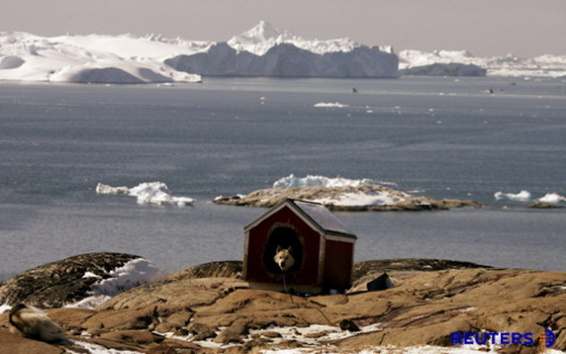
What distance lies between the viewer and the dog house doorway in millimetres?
27812

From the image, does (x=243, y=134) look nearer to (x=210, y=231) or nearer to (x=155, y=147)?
(x=155, y=147)

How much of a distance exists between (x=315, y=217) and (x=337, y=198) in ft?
141

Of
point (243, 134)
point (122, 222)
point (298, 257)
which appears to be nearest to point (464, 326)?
point (298, 257)

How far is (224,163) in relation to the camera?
9950 centimetres

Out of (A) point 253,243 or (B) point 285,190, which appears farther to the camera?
(B) point 285,190

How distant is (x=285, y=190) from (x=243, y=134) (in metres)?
64.9

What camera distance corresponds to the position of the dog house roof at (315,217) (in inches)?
1086

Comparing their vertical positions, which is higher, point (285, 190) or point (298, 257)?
point (298, 257)

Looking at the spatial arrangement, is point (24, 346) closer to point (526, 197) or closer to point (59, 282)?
→ point (59, 282)

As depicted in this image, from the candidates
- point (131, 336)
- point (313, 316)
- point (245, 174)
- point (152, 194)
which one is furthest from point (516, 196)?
point (131, 336)

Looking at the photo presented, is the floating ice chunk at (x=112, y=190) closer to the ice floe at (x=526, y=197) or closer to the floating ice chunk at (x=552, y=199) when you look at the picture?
the ice floe at (x=526, y=197)

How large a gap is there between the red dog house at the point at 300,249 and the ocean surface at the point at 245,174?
66.9ft

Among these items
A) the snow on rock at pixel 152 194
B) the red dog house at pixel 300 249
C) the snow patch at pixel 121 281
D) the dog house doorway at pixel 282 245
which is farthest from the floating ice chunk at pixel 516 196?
the dog house doorway at pixel 282 245

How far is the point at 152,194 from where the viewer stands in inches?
2854
